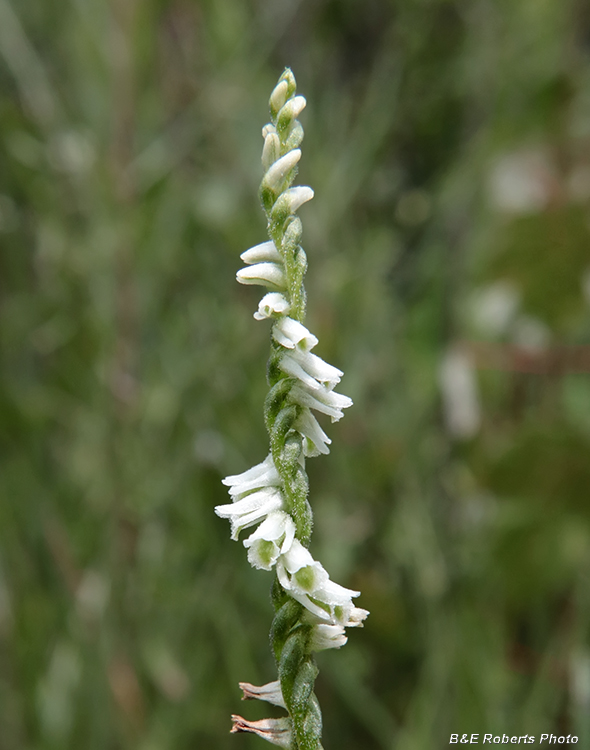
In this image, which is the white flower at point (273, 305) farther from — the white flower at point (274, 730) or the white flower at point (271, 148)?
the white flower at point (274, 730)

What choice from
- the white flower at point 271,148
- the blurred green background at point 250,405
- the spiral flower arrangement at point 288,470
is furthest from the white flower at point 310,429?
the blurred green background at point 250,405

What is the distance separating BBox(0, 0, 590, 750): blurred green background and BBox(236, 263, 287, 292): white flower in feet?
2.15

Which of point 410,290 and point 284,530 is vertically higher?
point 410,290

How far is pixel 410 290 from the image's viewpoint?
143 cm

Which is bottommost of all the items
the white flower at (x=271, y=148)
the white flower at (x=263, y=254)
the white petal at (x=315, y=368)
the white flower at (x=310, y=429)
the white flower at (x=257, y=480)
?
the white flower at (x=257, y=480)

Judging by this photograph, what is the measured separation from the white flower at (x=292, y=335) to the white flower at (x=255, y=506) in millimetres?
63

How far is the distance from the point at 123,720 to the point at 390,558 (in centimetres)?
43

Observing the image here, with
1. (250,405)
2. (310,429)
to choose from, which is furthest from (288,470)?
(250,405)

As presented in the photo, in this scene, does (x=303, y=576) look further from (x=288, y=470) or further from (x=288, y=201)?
(x=288, y=201)

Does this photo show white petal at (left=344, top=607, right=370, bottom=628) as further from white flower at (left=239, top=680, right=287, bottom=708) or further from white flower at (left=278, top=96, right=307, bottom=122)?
white flower at (left=278, top=96, right=307, bottom=122)

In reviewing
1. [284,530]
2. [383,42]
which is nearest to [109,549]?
[284,530]

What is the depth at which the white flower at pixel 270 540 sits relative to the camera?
0.32 m

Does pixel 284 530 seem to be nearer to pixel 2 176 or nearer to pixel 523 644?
pixel 523 644

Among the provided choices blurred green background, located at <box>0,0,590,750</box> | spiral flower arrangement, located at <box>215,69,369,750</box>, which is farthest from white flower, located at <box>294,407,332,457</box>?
blurred green background, located at <box>0,0,590,750</box>
